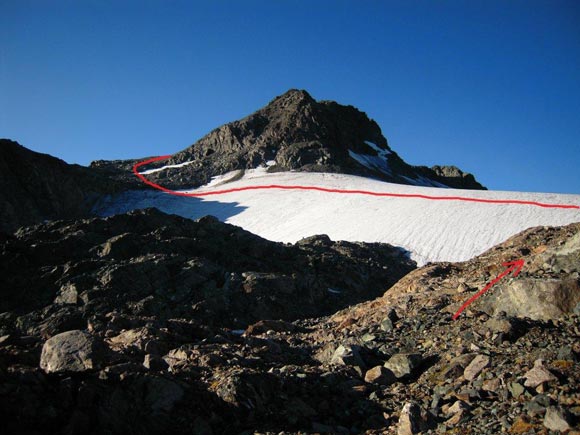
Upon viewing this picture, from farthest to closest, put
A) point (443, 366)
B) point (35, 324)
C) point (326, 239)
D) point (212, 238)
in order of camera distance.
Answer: point (326, 239)
point (212, 238)
point (35, 324)
point (443, 366)

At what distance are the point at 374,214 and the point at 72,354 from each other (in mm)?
29222

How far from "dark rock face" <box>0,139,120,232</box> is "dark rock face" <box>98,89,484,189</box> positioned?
46.0 ft

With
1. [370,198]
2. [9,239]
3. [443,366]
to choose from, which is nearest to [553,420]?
[443,366]

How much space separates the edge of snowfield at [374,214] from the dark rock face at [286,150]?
7.62m

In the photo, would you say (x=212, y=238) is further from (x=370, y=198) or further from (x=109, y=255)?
(x=370, y=198)

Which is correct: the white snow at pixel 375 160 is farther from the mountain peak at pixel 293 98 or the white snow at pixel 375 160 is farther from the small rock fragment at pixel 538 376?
the small rock fragment at pixel 538 376

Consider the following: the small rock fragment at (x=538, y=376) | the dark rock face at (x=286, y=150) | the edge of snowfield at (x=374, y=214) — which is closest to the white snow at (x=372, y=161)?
the dark rock face at (x=286, y=150)

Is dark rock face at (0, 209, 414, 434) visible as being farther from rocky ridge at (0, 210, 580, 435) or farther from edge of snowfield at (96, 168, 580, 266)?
edge of snowfield at (96, 168, 580, 266)

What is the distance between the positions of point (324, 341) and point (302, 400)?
368 centimetres

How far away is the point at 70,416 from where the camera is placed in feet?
17.0

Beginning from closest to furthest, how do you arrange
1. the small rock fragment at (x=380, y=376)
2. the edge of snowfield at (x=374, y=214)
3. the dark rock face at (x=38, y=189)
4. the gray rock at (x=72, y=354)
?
the gray rock at (x=72, y=354) → the small rock fragment at (x=380, y=376) → the edge of snowfield at (x=374, y=214) → the dark rock face at (x=38, y=189)

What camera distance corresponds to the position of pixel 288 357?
8.50 metres

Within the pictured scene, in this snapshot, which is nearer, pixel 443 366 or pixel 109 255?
pixel 443 366

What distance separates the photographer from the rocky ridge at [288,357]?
538 cm
